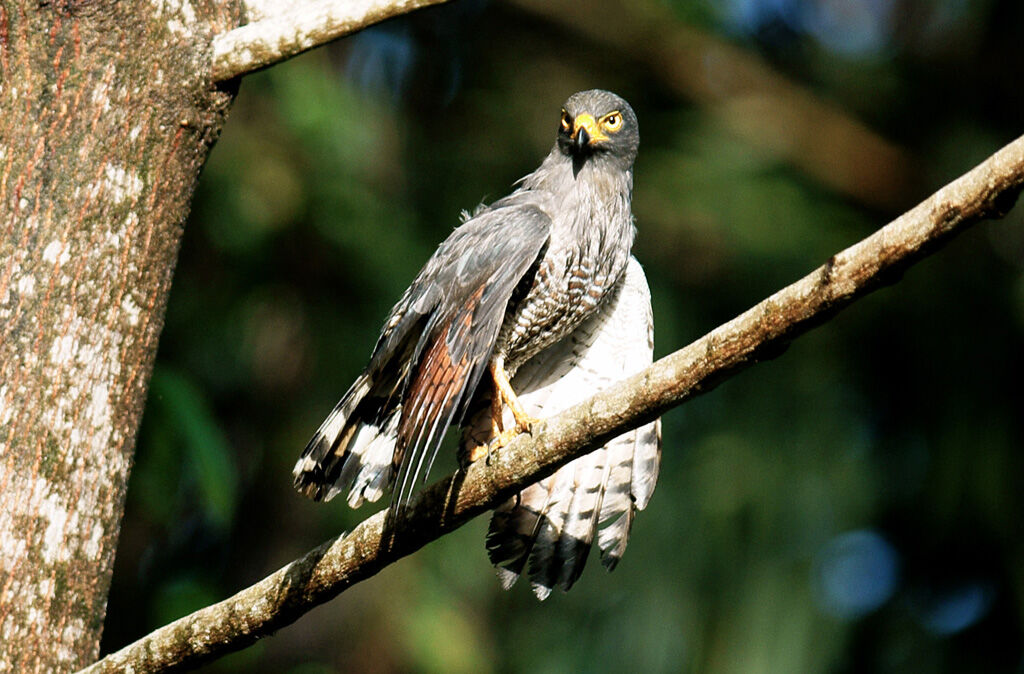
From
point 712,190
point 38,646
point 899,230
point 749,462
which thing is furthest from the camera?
point 712,190

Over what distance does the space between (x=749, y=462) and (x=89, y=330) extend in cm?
462

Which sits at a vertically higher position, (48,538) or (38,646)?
(48,538)

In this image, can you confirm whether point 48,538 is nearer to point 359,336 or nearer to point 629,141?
point 629,141

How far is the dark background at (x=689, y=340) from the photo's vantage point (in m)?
6.39

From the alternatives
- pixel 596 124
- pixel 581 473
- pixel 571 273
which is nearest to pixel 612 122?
pixel 596 124

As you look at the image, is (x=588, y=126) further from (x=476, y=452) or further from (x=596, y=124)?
(x=476, y=452)

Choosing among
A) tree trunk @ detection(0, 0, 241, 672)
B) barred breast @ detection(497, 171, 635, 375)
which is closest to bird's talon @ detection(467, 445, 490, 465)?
barred breast @ detection(497, 171, 635, 375)

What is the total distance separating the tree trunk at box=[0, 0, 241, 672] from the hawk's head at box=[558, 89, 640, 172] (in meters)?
1.41

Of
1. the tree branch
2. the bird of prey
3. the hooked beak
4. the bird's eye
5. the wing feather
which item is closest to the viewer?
the tree branch

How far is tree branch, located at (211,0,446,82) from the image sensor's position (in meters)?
2.77

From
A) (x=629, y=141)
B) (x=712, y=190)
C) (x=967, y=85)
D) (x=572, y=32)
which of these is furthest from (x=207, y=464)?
(x=967, y=85)

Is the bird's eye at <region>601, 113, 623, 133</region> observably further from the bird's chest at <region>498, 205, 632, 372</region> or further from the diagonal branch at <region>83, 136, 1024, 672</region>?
the diagonal branch at <region>83, 136, 1024, 672</region>

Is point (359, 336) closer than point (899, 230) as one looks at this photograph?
No

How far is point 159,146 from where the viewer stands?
279cm
